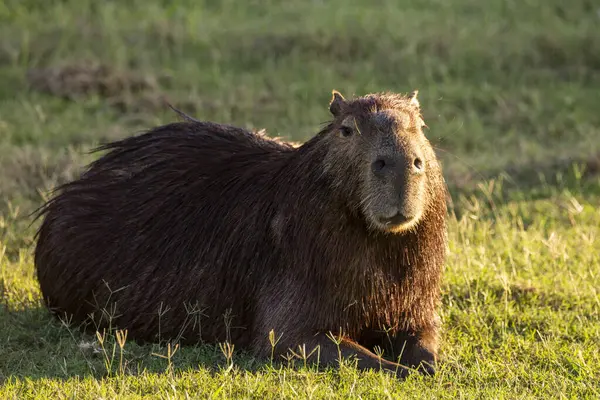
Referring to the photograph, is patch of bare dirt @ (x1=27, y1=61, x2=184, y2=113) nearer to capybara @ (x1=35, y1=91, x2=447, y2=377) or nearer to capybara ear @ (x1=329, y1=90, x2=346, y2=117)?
capybara @ (x1=35, y1=91, x2=447, y2=377)

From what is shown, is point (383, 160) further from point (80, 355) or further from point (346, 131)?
point (80, 355)

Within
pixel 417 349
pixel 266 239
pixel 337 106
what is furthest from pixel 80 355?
pixel 337 106

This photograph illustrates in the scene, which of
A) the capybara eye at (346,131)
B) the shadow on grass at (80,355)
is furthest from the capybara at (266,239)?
the shadow on grass at (80,355)

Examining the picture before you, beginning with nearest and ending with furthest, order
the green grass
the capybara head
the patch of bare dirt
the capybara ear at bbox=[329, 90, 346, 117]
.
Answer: the capybara head < the green grass < the capybara ear at bbox=[329, 90, 346, 117] < the patch of bare dirt

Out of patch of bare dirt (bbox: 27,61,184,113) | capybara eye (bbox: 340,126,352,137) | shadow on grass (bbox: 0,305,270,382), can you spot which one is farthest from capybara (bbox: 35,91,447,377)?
patch of bare dirt (bbox: 27,61,184,113)

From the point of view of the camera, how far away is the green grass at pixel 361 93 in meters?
4.74

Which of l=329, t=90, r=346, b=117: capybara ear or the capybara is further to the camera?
l=329, t=90, r=346, b=117: capybara ear

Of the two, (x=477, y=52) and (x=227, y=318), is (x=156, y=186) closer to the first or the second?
(x=227, y=318)

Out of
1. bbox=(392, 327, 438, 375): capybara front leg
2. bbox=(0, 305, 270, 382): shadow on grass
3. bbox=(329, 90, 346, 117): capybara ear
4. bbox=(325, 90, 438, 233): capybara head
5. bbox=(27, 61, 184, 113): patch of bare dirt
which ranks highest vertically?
bbox=(329, 90, 346, 117): capybara ear

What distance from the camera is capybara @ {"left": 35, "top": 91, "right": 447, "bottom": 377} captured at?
4750mm

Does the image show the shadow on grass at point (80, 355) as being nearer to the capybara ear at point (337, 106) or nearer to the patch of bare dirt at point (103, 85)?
the capybara ear at point (337, 106)

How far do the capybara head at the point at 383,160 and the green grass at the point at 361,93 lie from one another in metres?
0.45

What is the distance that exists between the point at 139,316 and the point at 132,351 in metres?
0.32

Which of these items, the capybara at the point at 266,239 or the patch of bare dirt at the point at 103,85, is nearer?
the capybara at the point at 266,239
